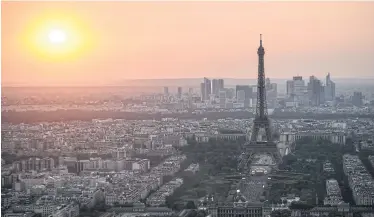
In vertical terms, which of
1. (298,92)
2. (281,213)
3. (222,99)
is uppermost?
(298,92)

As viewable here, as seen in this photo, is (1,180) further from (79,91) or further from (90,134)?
(79,91)

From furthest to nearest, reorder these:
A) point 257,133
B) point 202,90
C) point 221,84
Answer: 1. point 202,90
2. point 221,84
3. point 257,133

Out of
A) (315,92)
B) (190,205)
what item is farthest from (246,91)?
(190,205)

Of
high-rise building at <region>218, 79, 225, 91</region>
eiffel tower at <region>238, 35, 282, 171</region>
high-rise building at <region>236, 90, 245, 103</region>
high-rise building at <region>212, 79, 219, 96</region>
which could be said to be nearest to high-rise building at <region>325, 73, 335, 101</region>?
eiffel tower at <region>238, 35, 282, 171</region>

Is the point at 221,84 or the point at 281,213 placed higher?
the point at 221,84

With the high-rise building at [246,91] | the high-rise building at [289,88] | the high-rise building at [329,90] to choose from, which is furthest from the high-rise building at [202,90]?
the high-rise building at [329,90]

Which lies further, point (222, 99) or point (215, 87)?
point (222, 99)

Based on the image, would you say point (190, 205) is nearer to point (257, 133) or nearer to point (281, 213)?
point (281, 213)

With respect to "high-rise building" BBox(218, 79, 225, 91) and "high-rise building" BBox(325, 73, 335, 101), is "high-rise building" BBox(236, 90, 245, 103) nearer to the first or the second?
"high-rise building" BBox(218, 79, 225, 91)
